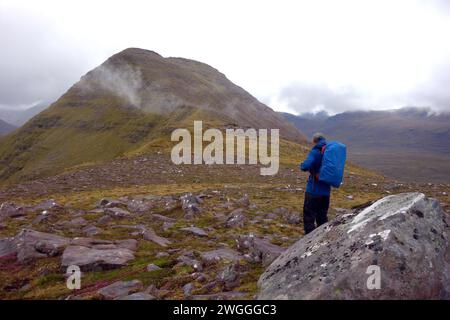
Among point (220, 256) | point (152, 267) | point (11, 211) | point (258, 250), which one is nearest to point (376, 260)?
point (258, 250)

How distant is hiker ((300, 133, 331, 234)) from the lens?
12438mm

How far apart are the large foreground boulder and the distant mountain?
9729 cm

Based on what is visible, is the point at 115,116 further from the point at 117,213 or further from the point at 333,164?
the point at 333,164

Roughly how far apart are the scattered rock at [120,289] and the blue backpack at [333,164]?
5.82 metres

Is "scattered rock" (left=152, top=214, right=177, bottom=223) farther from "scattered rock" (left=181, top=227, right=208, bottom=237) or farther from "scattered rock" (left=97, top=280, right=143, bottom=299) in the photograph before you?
"scattered rock" (left=97, top=280, right=143, bottom=299)

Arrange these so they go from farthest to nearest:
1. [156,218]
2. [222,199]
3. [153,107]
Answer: [153,107]
[222,199]
[156,218]

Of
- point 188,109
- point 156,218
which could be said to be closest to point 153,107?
point 188,109

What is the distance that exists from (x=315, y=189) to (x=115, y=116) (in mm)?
154509

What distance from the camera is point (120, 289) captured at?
1074 centimetres

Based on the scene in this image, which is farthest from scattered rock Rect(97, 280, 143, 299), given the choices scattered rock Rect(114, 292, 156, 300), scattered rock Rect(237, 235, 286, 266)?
scattered rock Rect(237, 235, 286, 266)

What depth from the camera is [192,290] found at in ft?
34.2
